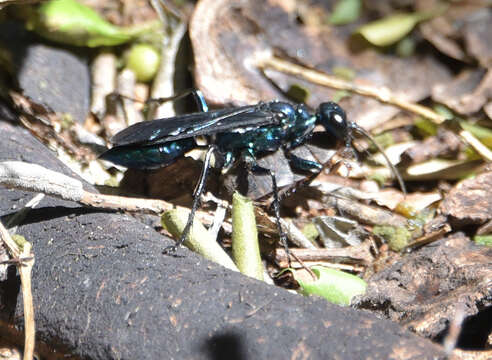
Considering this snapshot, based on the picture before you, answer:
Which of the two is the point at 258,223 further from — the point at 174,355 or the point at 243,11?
the point at 243,11

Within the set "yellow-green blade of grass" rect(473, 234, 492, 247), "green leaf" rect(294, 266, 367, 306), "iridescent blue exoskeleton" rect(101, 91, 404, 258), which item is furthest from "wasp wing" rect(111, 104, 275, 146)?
"yellow-green blade of grass" rect(473, 234, 492, 247)

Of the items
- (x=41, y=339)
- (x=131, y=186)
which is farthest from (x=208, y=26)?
(x=41, y=339)

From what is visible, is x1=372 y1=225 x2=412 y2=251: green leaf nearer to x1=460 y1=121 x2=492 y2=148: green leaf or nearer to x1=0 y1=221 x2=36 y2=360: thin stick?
x1=460 y1=121 x2=492 y2=148: green leaf

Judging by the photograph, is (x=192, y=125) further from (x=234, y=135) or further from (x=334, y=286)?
(x=334, y=286)

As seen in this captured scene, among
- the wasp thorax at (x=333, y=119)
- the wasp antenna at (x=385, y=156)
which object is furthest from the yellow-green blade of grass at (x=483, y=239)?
the wasp thorax at (x=333, y=119)

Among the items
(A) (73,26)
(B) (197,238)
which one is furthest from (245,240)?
(A) (73,26)

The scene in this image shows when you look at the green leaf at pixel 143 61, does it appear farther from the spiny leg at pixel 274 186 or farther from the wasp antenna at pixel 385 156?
the wasp antenna at pixel 385 156
